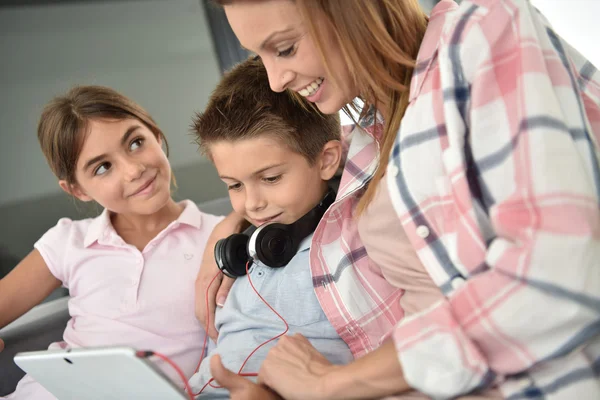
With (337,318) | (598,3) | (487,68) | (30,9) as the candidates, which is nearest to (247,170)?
(337,318)

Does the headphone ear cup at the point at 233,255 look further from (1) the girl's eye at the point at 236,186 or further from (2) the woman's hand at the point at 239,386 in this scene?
(2) the woman's hand at the point at 239,386

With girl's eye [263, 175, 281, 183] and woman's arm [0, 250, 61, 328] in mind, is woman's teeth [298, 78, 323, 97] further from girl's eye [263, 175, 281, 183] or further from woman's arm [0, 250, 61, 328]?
woman's arm [0, 250, 61, 328]

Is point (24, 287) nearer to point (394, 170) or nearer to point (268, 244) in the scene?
point (268, 244)

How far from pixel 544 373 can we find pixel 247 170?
2.33 feet

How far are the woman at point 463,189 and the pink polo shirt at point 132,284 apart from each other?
20.1 inches

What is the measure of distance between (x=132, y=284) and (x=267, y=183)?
0.52 meters

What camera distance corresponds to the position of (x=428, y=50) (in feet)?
3.02

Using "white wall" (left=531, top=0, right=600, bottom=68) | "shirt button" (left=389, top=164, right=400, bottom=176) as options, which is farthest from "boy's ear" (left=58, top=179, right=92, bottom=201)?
"white wall" (left=531, top=0, right=600, bottom=68)

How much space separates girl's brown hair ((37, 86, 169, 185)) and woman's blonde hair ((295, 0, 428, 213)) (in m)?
0.80

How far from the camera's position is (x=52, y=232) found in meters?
1.61

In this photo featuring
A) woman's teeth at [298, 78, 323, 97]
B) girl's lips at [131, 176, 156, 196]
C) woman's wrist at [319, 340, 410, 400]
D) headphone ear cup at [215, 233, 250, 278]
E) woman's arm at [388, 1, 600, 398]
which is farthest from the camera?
girl's lips at [131, 176, 156, 196]

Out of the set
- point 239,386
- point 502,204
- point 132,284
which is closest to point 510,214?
point 502,204

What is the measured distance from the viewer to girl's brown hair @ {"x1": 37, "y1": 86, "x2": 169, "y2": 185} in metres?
1.50

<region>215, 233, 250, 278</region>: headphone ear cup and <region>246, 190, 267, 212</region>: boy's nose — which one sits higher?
<region>246, 190, 267, 212</region>: boy's nose
